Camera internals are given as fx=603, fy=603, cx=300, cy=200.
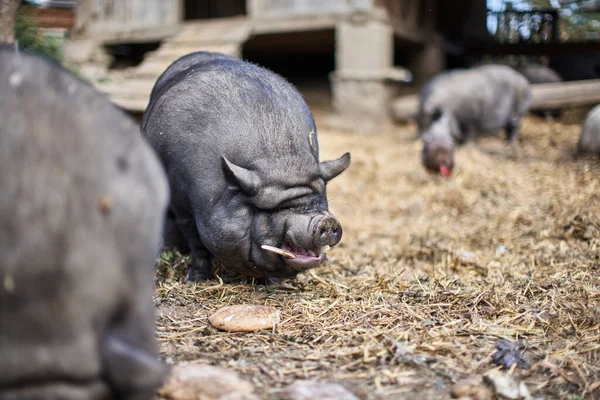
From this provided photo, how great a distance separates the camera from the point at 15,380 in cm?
137

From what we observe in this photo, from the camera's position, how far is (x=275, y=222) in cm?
281

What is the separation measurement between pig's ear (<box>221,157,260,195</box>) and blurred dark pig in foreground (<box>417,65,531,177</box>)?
15.7ft

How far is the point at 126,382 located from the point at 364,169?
583cm

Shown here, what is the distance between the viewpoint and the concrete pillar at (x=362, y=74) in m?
8.66

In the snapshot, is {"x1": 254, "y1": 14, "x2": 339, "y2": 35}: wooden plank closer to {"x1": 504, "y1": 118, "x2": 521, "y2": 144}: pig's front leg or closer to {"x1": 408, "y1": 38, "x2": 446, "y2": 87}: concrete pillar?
{"x1": 408, "y1": 38, "x2": 446, "y2": 87}: concrete pillar

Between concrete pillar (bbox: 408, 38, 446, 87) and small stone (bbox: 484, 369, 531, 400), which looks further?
concrete pillar (bbox: 408, 38, 446, 87)

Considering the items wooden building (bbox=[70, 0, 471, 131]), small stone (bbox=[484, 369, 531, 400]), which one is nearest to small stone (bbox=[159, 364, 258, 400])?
small stone (bbox=[484, 369, 531, 400])

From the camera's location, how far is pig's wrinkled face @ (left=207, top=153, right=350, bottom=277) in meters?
2.72

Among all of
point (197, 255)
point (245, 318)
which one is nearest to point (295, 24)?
point (197, 255)

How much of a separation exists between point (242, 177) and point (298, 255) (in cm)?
45

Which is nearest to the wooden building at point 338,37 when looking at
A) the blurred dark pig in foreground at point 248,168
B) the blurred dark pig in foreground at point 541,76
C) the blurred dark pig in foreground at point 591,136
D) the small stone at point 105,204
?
the blurred dark pig in foreground at point 541,76

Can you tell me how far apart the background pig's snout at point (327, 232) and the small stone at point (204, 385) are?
0.86 metres

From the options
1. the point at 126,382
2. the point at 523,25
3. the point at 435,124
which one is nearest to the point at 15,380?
the point at 126,382

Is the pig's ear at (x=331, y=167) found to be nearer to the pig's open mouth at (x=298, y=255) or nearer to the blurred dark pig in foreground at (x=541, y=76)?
the pig's open mouth at (x=298, y=255)
